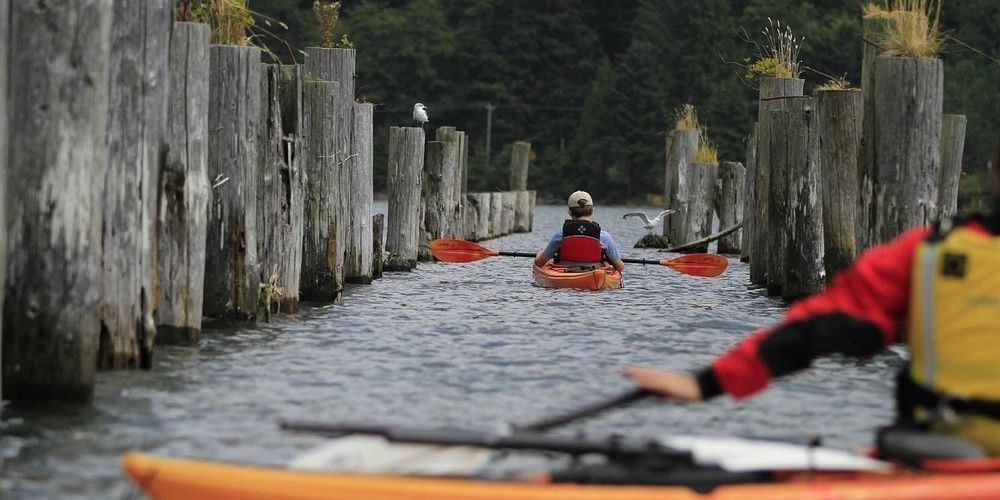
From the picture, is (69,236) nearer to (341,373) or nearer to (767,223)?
(341,373)

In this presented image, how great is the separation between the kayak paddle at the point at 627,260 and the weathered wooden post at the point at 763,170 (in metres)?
1.09

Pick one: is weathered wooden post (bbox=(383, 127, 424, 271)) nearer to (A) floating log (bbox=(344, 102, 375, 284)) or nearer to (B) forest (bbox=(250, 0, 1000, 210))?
(A) floating log (bbox=(344, 102, 375, 284))

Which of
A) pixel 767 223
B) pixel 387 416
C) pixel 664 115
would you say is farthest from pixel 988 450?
pixel 664 115

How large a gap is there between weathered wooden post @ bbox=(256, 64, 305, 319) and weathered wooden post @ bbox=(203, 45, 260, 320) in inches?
20.0

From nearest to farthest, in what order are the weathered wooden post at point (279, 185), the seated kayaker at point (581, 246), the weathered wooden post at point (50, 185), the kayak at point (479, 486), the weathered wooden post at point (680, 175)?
the kayak at point (479, 486) < the weathered wooden post at point (50, 185) < the weathered wooden post at point (279, 185) < the seated kayaker at point (581, 246) < the weathered wooden post at point (680, 175)

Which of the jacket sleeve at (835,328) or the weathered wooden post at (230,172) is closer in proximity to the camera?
the jacket sleeve at (835,328)

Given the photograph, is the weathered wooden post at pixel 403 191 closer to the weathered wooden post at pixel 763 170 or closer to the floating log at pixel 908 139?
the weathered wooden post at pixel 763 170

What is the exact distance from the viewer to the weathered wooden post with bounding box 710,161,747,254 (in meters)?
26.5

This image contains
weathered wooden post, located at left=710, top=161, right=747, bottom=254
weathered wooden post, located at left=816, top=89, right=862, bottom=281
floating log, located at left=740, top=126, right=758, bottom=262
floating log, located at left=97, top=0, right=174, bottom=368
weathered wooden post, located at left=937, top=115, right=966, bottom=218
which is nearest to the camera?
floating log, located at left=97, top=0, right=174, bottom=368

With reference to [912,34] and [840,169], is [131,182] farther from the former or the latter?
[840,169]

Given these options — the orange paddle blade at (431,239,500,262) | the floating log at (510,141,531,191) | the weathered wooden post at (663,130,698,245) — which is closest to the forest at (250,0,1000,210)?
the floating log at (510,141,531,191)

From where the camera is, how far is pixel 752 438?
8.42m

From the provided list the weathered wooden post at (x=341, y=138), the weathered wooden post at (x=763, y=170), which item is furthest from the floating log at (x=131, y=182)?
the weathered wooden post at (x=763, y=170)

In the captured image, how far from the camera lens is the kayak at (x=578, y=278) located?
57.8 ft
